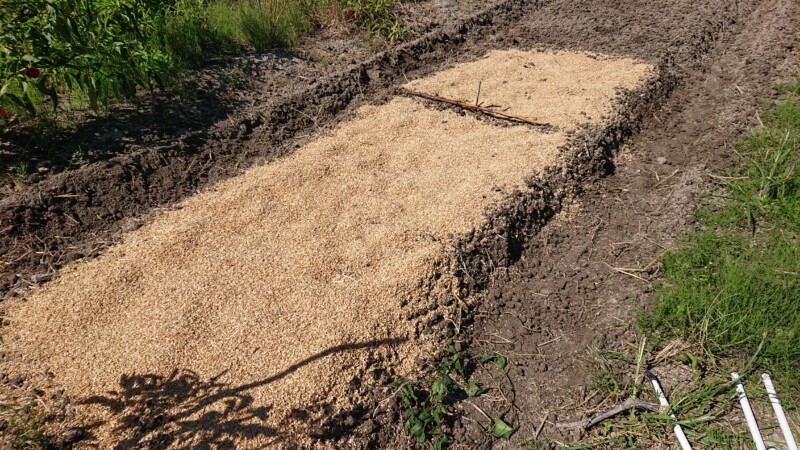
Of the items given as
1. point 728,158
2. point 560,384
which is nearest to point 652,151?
point 728,158

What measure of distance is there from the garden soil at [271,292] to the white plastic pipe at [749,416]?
1556 mm

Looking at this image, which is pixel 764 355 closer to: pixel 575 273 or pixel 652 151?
pixel 575 273

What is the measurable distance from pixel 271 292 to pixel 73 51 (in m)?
2.36

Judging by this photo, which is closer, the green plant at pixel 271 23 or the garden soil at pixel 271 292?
the garden soil at pixel 271 292

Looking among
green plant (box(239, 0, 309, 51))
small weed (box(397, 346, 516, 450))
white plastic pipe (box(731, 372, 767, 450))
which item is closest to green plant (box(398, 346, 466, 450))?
small weed (box(397, 346, 516, 450))

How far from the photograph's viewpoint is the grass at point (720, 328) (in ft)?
8.57

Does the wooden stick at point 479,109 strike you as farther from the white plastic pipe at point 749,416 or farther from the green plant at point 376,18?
the white plastic pipe at point 749,416

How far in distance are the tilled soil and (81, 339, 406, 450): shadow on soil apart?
0.29 m

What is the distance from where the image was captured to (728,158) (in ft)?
14.2

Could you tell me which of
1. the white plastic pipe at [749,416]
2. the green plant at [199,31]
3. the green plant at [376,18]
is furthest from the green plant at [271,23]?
the white plastic pipe at [749,416]

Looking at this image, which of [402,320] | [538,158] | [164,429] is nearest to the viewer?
[164,429]

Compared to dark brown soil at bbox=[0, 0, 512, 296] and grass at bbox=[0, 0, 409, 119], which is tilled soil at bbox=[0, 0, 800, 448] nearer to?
dark brown soil at bbox=[0, 0, 512, 296]

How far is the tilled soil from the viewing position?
122 inches

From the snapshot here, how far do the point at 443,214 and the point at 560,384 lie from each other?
53.0 inches
